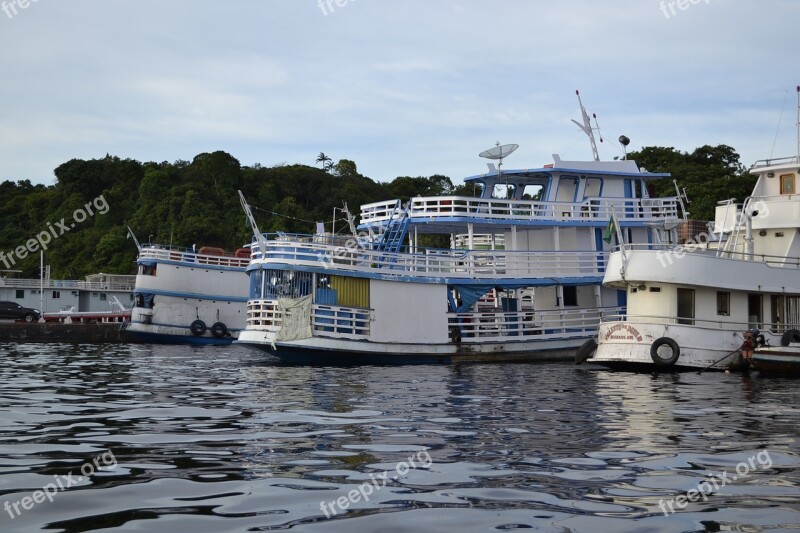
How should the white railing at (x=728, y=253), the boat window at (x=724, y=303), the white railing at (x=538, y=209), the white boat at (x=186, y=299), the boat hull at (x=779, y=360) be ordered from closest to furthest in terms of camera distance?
the boat hull at (x=779, y=360) < the white railing at (x=728, y=253) < the boat window at (x=724, y=303) < the white railing at (x=538, y=209) < the white boat at (x=186, y=299)

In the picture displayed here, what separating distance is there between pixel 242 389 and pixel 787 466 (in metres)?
11.5

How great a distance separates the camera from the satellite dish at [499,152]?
32.0 meters

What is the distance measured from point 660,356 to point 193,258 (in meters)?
25.7

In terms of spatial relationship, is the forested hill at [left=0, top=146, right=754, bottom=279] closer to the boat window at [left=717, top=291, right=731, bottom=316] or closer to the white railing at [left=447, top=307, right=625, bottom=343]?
the white railing at [left=447, top=307, right=625, bottom=343]

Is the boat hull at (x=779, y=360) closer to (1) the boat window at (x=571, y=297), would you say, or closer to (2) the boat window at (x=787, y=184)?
(2) the boat window at (x=787, y=184)

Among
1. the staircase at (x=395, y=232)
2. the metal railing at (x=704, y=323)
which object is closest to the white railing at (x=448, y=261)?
the staircase at (x=395, y=232)

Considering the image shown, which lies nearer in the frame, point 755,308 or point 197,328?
point 755,308

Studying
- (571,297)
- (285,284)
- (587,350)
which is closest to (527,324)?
(571,297)

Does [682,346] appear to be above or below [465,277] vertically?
below

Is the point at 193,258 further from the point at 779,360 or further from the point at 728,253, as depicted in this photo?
the point at 779,360

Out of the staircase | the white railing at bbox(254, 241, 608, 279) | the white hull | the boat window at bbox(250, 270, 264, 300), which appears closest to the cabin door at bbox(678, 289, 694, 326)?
the white hull

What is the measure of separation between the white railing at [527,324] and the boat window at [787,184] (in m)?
6.17

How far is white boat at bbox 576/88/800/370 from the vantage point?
24203 mm

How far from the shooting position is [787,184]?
28312 millimetres
